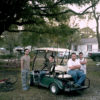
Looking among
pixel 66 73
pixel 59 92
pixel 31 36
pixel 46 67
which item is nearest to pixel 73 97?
pixel 59 92

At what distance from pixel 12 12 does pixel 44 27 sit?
10.1 feet

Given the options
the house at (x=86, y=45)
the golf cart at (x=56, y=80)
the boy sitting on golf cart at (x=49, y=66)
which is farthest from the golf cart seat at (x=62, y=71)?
the house at (x=86, y=45)

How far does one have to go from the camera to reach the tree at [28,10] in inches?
323

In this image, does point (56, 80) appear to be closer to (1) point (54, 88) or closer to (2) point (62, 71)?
(1) point (54, 88)

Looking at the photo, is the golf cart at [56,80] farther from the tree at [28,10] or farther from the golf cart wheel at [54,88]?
the tree at [28,10]

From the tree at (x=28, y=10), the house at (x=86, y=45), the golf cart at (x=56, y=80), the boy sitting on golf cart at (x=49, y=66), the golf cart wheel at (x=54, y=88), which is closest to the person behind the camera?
the golf cart at (x=56, y=80)

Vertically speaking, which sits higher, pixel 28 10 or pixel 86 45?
pixel 28 10

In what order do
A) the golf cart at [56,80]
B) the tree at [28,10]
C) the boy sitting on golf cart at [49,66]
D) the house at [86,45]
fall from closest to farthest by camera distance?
the golf cart at [56,80], the boy sitting on golf cart at [49,66], the tree at [28,10], the house at [86,45]

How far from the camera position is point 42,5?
9.21 metres

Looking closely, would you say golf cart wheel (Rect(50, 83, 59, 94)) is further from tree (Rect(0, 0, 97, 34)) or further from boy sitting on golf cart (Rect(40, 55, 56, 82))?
tree (Rect(0, 0, 97, 34))

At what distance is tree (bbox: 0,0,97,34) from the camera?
8.20m

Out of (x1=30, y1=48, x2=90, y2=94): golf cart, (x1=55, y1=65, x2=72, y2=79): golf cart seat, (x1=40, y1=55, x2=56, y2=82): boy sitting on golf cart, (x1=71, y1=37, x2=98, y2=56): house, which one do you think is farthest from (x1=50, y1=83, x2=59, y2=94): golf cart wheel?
(x1=71, y1=37, x2=98, y2=56): house

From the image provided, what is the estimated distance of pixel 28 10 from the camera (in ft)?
27.7

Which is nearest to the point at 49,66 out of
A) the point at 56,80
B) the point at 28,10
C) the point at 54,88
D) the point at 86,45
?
the point at 56,80
